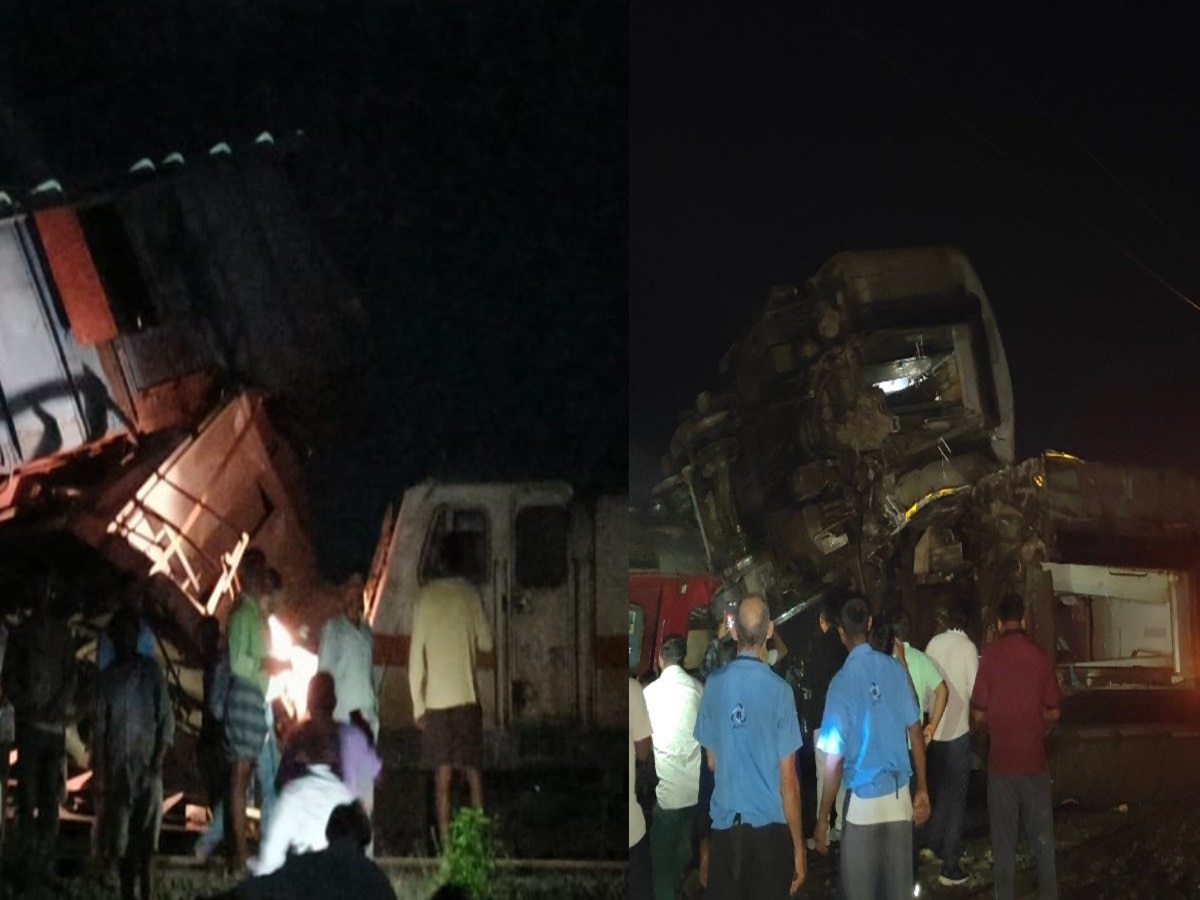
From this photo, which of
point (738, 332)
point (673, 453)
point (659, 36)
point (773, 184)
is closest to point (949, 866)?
point (673, 453)

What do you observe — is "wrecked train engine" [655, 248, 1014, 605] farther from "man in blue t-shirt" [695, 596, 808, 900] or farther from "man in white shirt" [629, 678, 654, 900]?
"man in white shirt" [629, 678, 654, 900]

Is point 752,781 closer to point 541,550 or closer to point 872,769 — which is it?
point 872,769

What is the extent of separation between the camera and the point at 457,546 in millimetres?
4645

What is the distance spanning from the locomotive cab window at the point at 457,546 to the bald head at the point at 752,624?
0.95 m

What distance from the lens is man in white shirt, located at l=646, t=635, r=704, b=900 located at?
4.45m

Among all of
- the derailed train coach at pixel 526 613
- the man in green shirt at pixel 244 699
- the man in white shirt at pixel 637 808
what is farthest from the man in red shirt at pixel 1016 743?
the man in green shirt at pixel 244 699

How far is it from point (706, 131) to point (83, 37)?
2430 millimetres

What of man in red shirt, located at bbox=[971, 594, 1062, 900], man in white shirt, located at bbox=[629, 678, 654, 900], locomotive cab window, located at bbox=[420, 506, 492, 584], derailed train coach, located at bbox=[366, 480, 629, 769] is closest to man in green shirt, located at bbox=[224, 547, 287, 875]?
derailed train coach, located at bbox=[366, 480, 629, 769]

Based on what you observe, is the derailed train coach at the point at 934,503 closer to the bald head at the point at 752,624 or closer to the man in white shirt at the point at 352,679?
the bald head at the point at 752,624

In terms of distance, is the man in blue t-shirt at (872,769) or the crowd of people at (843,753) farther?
the man in blue t-shirt at (872,769)

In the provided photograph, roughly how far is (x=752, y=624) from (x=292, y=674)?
168cm

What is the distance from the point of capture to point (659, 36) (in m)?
4.84

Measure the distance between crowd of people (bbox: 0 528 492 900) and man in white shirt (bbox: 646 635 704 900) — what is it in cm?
66

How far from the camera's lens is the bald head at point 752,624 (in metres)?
4.54
